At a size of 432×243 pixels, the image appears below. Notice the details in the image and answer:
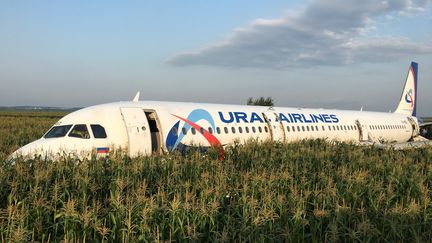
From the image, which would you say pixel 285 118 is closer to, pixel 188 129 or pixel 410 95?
pixel 188 129

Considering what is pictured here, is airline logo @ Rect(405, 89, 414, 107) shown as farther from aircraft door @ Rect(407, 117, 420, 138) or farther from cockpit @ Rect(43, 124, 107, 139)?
cockpit @ Rect(43, 124, 107, 139)

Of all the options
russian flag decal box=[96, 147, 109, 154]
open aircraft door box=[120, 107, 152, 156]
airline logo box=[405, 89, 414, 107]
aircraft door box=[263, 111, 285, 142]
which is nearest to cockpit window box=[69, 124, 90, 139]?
russian flag decal box=[96, 147, 109, 154]

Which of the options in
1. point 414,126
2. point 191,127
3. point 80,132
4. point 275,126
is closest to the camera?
point 80,132

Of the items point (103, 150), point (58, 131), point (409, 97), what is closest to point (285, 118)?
point (103, 150)

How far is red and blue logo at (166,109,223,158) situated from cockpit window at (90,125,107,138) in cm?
271

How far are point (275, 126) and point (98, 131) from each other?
11.0 metres

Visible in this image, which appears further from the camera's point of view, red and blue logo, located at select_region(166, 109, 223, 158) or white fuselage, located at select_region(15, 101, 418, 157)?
red and blue logo, located at select_region(166, 109, 223, 158)

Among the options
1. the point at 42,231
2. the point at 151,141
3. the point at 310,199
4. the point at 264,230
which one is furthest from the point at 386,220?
the point at 151,141

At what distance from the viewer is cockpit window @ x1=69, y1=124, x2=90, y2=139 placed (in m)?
14.5

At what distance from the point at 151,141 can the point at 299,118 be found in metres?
12.2

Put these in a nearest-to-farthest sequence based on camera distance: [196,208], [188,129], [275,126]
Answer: [196,208], [188,129], [275,126]

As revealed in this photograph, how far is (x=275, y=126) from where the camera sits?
22484 mm

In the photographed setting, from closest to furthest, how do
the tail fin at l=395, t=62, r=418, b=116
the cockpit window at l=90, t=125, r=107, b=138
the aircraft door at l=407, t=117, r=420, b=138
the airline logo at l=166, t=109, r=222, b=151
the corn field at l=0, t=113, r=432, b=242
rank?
the corn field at l=0, t=113, r=432, b=242
the cockpit window at l=90, t=125, r=107, b=138
the airline logo at l=166, t=109, r=222, b=151
the aircraft door at l=407, t=117, r=420, b=138
the tail fin at l=395, t=62, r=418, b=116

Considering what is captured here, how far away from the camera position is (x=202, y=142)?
701 inches
